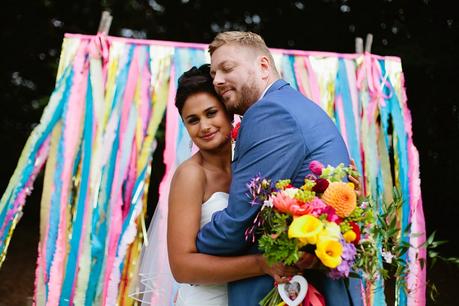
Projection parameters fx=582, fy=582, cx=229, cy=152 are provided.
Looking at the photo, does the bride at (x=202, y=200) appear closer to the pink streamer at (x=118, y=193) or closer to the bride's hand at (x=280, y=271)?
the bride's hand at (x=280, y=271)

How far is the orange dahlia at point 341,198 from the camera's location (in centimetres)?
170

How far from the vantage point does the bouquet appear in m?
1.66

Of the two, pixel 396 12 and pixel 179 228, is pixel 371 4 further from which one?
pixel 179 228

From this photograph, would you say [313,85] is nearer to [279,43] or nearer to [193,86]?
[193,86]

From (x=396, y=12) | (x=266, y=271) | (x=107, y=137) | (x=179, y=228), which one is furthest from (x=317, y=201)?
(x=396, y=12)

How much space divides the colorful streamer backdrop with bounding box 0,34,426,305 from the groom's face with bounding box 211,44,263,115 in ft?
3.57

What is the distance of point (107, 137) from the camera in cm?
332

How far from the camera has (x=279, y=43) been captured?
728cm

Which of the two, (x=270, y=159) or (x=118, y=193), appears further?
(x=118, y=193)

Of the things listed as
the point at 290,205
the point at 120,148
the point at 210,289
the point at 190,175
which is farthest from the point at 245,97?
the point at 120,148

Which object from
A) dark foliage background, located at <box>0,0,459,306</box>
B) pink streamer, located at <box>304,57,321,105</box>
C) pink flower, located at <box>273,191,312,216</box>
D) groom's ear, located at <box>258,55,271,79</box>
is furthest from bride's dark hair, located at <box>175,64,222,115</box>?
dark foliage background, located at <box>0,0,459,306</box>

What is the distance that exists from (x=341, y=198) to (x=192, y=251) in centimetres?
59

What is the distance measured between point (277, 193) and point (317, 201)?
0.12 m

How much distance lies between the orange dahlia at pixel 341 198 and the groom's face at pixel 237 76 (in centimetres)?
60
